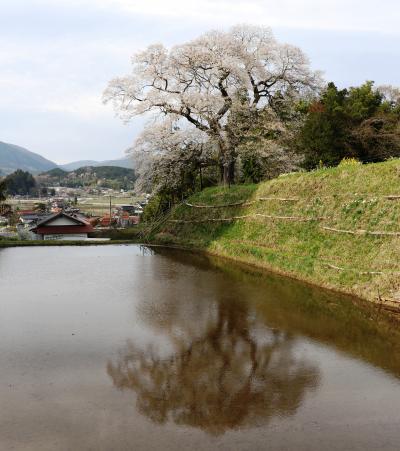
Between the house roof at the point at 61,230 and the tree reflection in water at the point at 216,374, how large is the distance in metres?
30.3

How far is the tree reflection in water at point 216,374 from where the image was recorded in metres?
6.52

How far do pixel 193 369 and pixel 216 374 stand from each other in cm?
44

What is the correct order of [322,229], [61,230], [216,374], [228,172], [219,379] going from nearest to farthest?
[219,379], [216,374], [322,229], [228,172], [61,230]

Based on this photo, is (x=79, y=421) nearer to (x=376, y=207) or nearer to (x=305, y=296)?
(x=305, y=296)

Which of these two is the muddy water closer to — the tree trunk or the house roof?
the tree trunk

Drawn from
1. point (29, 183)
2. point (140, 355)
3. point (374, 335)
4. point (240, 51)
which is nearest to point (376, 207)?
point (374, 335)

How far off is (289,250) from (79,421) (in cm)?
1287

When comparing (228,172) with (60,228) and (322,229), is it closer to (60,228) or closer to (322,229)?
(322,229)

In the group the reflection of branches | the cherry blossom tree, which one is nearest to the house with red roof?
the cherry blossom tree

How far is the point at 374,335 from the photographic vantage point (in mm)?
10086

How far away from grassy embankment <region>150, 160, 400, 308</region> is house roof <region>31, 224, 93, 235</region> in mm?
17687

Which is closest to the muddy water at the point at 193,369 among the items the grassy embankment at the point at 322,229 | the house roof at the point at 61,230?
the grassy embankment at the point at 322,229

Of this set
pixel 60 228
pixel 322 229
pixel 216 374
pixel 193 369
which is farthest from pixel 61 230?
pixel 216 374

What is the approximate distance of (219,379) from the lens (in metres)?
7.65
